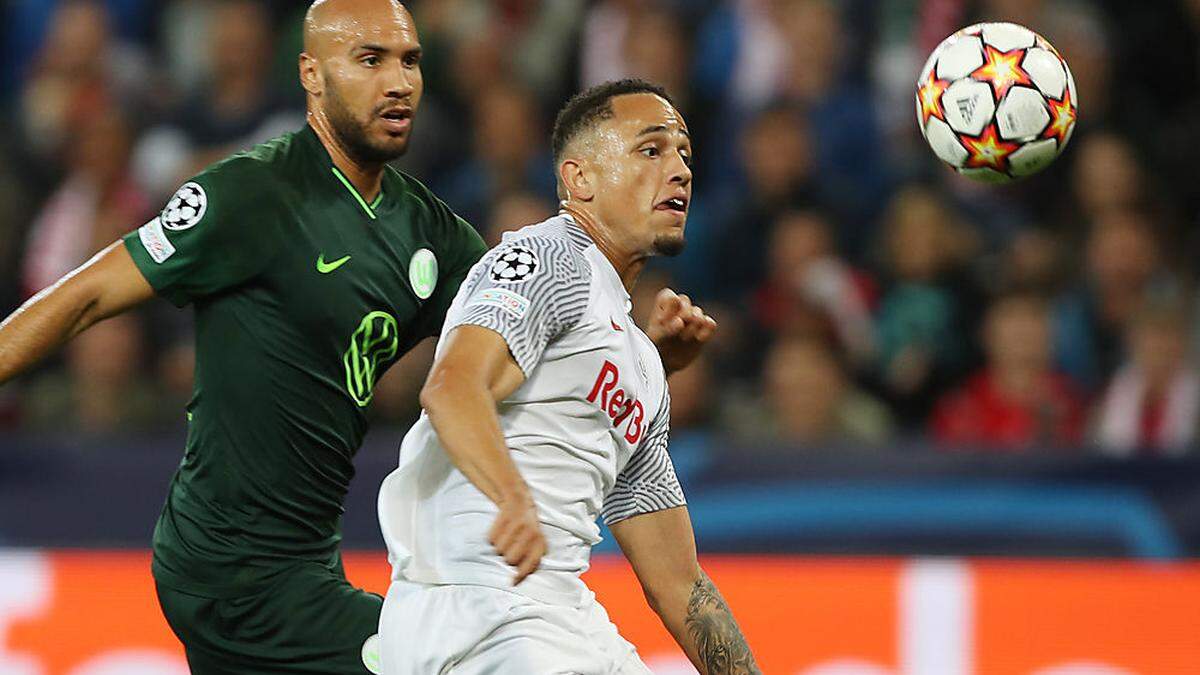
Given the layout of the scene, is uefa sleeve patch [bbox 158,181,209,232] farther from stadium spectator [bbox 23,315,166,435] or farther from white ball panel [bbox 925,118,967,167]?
stadium spectator [bbox 23,315,166,435]

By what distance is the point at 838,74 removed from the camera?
29.4 ft

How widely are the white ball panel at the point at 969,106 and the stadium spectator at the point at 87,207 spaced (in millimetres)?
5288

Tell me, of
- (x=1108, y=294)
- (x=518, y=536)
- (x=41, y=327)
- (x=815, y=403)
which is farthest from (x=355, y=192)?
(x=1108, y=294)

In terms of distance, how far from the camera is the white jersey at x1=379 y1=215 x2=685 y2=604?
3.55 metres

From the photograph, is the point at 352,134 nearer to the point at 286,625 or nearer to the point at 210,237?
the point at 210,237

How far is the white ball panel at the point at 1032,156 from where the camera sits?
4.84 metres

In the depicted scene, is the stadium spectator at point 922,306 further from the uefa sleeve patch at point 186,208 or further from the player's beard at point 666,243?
the uefa sleeve patch at point 186,208

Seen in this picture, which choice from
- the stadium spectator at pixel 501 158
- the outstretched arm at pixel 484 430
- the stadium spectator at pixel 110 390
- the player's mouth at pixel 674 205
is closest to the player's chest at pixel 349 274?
the player's mouth at pixel 674 205

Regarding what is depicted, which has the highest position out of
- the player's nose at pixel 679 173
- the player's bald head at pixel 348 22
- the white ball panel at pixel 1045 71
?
the white ball panel at pixel 1045 71

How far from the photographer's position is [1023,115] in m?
4.81

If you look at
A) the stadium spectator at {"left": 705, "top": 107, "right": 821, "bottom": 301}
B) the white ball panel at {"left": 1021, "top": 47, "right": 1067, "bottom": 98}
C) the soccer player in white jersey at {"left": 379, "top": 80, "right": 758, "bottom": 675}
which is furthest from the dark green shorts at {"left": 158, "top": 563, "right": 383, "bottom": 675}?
the stadium spectator at {"left": 705, "top": 107, "right": 821, "bottom": 301}

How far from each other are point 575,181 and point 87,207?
586 cm

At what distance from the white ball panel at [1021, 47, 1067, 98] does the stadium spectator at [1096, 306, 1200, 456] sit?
8.87 ft

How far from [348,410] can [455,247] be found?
540 mm
